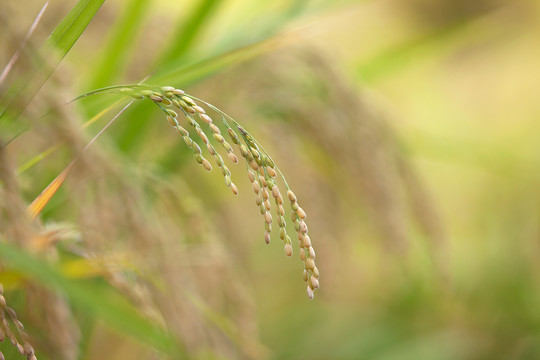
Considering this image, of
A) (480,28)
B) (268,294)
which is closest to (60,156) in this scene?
(268,294)

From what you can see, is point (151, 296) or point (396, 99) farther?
point (396, 99)

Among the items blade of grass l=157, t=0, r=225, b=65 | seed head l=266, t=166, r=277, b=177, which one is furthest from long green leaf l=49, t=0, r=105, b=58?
blade of grass l=157, t=0, r=225, b=65

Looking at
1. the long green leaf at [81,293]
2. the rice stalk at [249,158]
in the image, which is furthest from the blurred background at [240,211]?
the rice stalk at [249,158]

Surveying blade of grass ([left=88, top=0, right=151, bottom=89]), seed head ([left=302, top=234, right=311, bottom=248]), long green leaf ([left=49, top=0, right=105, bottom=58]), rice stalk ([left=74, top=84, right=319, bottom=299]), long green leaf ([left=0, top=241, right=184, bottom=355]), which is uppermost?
blade of grass ([left=88, top=0, right=151, bottom=89])

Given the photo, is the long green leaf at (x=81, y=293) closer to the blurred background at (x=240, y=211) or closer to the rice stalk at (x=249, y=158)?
the blurred background at (x=240, y=211)

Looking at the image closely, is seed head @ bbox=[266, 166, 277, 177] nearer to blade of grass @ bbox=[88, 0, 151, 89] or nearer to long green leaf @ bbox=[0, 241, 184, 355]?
long green leaf @ bbox=[0, 241, 184, 355]

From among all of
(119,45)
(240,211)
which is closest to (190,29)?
A: (119,45)

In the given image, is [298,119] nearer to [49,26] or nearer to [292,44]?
[292,44]

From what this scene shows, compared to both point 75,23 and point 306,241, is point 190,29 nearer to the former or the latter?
point 75,23
